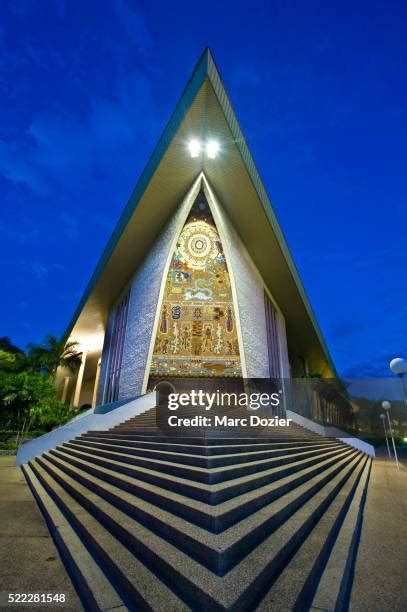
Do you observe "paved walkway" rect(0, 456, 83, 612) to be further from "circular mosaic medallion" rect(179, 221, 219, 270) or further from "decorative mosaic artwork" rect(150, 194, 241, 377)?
"circular mosaic medallion" rect(179, 221, 219, 270)

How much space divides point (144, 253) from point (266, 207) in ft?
23.9

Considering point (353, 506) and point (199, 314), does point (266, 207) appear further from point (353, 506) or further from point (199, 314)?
point (353, 506)

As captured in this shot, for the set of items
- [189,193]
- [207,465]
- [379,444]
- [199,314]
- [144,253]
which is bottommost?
[379,444]

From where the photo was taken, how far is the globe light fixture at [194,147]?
11.5m

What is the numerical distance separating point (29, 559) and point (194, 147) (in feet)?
41.4

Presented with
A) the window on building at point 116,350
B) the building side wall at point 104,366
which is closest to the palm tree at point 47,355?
the building side wall at point 104,366

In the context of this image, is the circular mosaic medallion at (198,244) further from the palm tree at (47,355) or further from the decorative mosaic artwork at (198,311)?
the palm tree at (47,355)

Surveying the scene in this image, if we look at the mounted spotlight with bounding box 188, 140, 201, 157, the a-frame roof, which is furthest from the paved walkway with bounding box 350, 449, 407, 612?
the mounted spotlight with bounding box 188, 140, 201, 157

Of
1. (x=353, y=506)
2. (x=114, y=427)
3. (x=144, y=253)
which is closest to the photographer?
(x=353, y=506)

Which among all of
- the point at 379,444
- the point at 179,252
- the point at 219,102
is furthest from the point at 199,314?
the point at 379,444

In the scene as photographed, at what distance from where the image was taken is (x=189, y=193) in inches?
545

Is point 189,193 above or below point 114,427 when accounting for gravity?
above

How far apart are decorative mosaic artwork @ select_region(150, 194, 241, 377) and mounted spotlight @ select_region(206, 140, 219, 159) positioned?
2.63 meters

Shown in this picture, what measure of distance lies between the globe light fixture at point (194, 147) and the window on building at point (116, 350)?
9.15m
